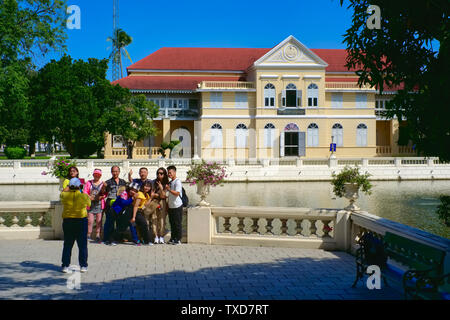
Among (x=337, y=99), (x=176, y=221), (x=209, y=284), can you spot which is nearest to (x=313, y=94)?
(x=337, y=99)

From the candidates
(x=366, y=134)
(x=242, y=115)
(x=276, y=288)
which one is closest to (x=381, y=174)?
(x=366, y=134)

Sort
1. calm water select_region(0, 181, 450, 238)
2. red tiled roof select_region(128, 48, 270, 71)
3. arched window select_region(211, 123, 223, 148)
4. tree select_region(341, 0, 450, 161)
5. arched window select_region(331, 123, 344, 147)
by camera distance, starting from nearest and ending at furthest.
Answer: tree select_region(341, 0, 450, 161) → calm water select_region(0, 181, 450, 238) → arched window select_region(211, 123, 223, 148) → arched window select_region(331, 123, 344, 147) → red tiled roof select_region(128, 48, 270, 71)

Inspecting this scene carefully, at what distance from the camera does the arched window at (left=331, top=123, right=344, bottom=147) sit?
4488cm

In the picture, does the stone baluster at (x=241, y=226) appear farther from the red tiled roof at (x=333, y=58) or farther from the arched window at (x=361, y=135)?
the red tiled roof at (x=333, y=58)

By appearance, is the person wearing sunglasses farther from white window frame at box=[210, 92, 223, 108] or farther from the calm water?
white window frame at box=[210, 92, 223, 108]

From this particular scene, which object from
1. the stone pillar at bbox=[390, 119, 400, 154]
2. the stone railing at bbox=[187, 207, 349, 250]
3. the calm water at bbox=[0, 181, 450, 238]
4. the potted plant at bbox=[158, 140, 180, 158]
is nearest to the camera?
the stone railing at bbox=[187, 207, 349, 250]

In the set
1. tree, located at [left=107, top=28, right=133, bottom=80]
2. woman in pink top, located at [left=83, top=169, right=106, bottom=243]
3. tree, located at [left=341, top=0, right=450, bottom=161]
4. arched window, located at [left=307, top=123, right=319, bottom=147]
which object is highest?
tree, located at [left=107, top=28, right=133, bottom=80]

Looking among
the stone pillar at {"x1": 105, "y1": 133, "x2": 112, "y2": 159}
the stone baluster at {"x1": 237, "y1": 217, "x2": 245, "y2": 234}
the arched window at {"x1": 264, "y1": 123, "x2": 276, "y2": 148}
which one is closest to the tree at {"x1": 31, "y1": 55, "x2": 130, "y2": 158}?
the stone pillar at {"x1": 105, "y1": 133, "x2": 112, "y2": 159}

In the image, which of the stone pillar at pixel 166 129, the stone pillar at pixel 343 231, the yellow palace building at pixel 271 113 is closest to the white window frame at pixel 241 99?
the yellow palace building at pixel 271 113

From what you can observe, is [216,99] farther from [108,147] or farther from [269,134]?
[108,147]

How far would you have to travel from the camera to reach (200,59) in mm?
49688

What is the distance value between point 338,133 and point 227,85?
11.3 metres

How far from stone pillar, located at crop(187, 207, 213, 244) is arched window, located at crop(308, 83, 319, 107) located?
35.5m

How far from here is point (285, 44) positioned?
43.6 m
